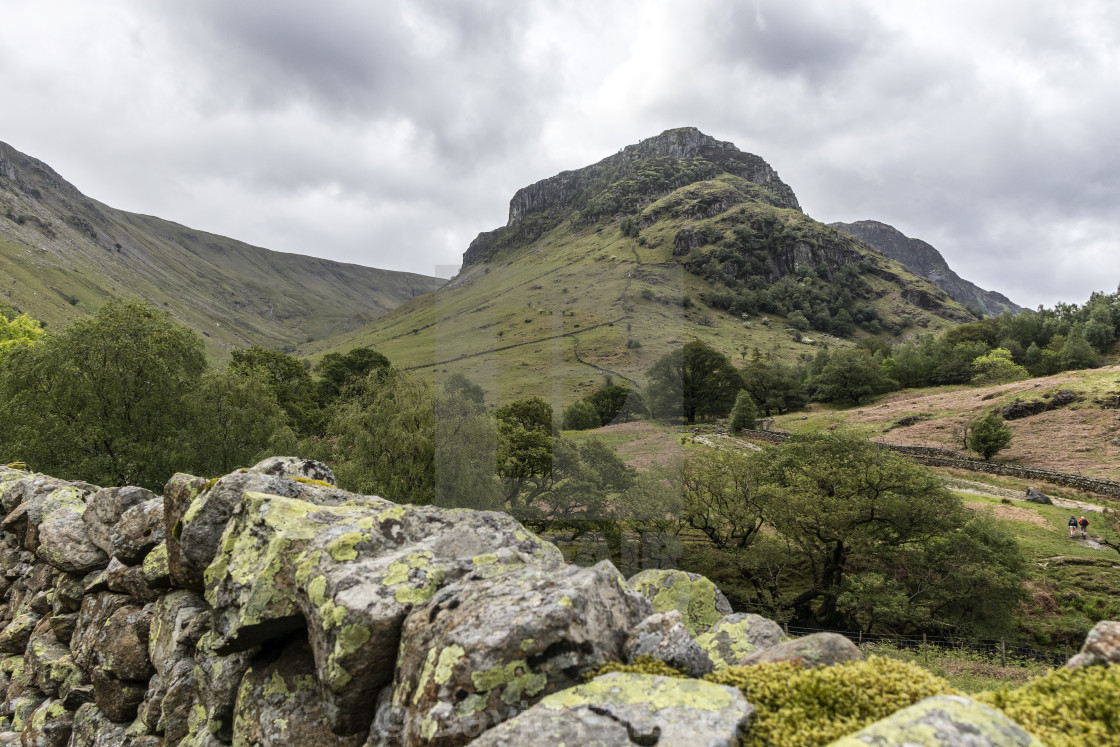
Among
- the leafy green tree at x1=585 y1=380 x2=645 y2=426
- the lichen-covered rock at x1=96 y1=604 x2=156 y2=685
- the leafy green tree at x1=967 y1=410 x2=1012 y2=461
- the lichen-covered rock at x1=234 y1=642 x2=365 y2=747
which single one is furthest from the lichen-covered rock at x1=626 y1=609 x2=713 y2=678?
the leafy green tree at x1=967 y1=410 x2=1012 y2=461

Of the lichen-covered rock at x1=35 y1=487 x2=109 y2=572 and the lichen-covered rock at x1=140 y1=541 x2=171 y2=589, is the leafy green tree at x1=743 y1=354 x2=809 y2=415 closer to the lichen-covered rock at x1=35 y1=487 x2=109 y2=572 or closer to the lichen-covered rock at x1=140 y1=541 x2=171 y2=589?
the lichen-covered rock at x1=35 y1=487 x2=109 y2=572

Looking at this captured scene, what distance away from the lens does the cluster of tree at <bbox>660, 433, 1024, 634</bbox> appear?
22797mm

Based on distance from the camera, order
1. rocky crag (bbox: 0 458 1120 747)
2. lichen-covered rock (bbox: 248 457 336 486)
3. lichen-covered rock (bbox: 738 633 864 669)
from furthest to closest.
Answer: lichen-covered rock (bbox: 248 457 336 486) → lichen-covered rock (bbox: 738 633 864 669) → rocky crag (bbox: 0 458 1120 747)

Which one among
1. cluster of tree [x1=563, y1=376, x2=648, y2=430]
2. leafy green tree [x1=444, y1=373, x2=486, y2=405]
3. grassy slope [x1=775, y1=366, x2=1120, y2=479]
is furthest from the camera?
grassy slope [x1=775, y1=366, x2=1120, y2=479]

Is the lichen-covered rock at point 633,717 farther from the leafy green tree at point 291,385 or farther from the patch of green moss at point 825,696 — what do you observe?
the leafy green tree at point 291,385

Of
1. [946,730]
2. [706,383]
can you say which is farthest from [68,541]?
[706,383]

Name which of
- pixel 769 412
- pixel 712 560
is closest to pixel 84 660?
pixel 712 560

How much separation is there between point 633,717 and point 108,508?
1240cm

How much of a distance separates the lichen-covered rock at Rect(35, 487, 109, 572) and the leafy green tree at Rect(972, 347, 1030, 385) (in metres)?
105

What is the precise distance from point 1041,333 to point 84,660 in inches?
5538

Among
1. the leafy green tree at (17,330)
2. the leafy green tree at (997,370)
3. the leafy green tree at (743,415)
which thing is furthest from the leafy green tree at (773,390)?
the leafy green tree at (17,330)

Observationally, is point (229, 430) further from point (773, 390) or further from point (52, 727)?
point (773, 390)

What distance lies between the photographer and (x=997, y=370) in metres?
81.6

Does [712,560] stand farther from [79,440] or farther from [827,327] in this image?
[827,327]
